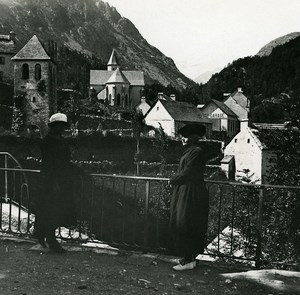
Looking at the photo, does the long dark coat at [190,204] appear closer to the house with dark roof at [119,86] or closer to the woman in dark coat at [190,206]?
the woman in dark coat at [190,206]

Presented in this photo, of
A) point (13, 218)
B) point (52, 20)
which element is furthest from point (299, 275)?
point (52, 20)

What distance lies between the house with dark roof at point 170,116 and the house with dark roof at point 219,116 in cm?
789

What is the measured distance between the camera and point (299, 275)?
552cm

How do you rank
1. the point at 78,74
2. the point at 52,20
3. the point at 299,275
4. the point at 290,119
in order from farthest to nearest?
the point at 52,20 < the point at 78,74 < the point at 290,119 < the point at 299,275

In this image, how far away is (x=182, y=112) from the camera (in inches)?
2392

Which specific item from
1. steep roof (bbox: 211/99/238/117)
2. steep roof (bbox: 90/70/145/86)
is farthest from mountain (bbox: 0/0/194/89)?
steep roof (bbox: 211/99/238/117)

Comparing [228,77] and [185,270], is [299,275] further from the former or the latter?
[228,77]

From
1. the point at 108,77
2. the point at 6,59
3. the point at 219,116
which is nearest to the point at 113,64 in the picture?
the point at 108,77

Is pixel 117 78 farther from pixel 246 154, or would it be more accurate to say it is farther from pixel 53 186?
pixel 53 186

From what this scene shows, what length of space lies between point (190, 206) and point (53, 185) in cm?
215

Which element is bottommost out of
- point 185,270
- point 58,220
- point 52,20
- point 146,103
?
point 185,270

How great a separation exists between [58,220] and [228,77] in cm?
9899

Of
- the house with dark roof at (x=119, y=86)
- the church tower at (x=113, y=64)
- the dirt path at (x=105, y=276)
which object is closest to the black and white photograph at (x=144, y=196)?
the dirt path at (x=105, y=276)

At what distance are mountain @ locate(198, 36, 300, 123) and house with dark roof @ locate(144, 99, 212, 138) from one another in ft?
30.8
